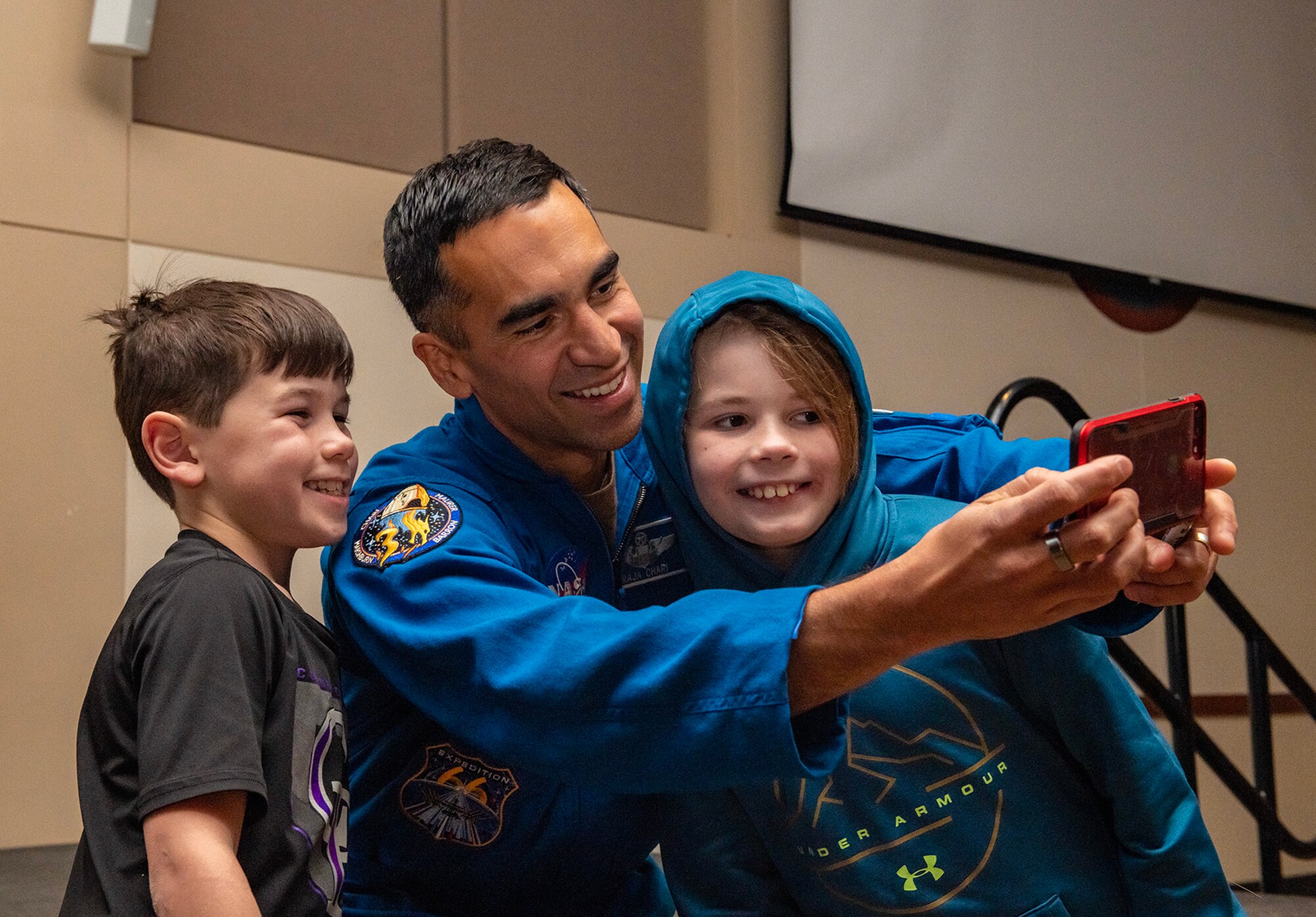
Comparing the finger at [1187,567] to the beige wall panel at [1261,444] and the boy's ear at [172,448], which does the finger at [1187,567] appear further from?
the beige wall panel at [1261,444]

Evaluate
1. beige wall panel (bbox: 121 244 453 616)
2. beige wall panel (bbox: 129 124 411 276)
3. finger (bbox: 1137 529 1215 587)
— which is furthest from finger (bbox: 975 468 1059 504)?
beige wall panel (bbox: 129 124 411 276)

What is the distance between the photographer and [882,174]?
470 centimetres

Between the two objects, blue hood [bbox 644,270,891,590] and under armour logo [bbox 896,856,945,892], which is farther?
blue hood [bbox 644,270,891,590]

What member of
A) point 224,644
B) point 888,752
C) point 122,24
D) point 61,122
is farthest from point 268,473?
point 61,122

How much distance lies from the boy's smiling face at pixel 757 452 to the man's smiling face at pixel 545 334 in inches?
9.3

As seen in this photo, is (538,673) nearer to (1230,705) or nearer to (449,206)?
(449,206)

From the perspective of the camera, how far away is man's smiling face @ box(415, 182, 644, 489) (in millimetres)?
1879

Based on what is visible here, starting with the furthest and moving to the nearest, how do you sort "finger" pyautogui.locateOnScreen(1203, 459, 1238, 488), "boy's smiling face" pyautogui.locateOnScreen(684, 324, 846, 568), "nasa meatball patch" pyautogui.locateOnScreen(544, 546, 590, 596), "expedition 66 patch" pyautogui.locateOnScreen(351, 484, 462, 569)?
"nasa meatball patch" pyautogui.locateOnScreen(544, 546, 590, 596)
"boy's smiling face" pyautogui.locateOnScreen(684, 324, 846, 568)
"expedition 66 patch" pyautogui.locateOnScreen(351, 484, 462, 569)
"finger" pyautogui.locateOnScreen(1203, 459, 1238, 488)

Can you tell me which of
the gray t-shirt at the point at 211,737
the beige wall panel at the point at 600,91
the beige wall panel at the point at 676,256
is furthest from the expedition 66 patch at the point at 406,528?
the beige wall panel at the point at 676,256

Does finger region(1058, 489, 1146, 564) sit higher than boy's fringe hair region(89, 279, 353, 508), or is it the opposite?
boy's fringe hair region(89, 279, 353, 508)

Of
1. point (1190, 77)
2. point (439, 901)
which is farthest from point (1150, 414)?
Result: point (1190, 77)

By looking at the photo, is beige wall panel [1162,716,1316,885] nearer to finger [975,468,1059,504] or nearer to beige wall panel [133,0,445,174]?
beige wall panel [133,0,445,174]

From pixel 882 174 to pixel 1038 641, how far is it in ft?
11.4

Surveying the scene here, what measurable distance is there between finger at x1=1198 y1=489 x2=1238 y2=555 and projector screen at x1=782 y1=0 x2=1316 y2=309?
10.7 feet
